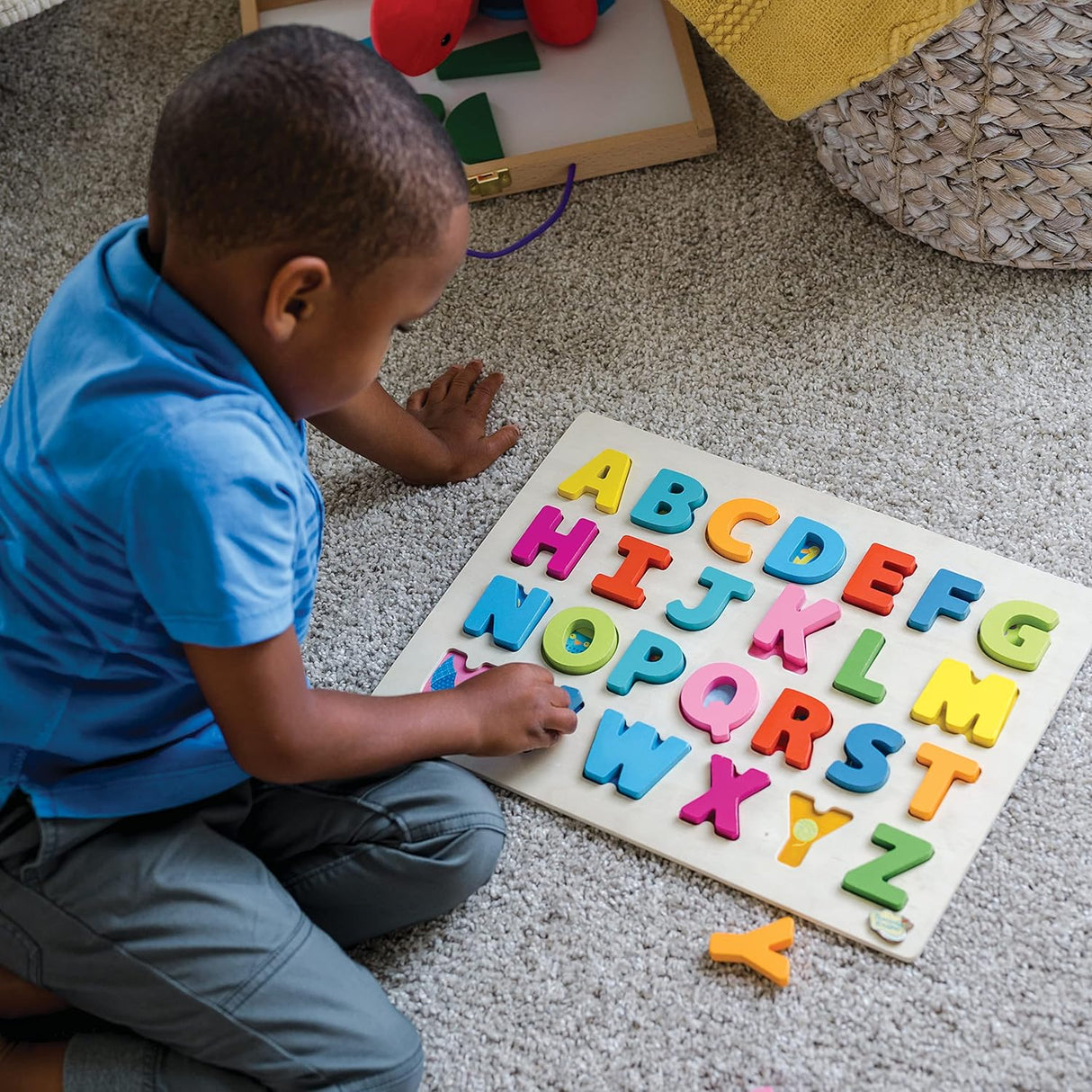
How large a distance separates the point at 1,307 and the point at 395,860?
783mm

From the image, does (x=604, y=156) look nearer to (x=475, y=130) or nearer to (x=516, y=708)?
(x=475, y=130)

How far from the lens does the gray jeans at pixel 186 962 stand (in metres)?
0.77

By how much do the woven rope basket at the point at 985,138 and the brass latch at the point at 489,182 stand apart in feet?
1.01

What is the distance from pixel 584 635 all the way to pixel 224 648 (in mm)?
388

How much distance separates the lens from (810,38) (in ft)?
3.62

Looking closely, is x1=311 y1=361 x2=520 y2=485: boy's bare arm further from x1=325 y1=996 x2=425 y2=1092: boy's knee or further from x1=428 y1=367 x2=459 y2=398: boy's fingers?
x1=325 y1=996 x2=425 y2=1092: boy's knee

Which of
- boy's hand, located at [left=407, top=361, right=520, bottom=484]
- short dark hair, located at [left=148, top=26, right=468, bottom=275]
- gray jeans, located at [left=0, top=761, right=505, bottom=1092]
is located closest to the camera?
short dark hair, located at [left=148, top=26, right=468, bottom=275]

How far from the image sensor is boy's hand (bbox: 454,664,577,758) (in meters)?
0.89

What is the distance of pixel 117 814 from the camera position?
791 millimetres

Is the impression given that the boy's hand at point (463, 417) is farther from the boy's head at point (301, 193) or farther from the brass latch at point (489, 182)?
the boy's head at point (301, 193)

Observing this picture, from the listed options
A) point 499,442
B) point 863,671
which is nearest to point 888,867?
point 863,671

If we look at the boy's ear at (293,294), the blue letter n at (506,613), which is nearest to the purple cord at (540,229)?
the blue letter n at (506,613)

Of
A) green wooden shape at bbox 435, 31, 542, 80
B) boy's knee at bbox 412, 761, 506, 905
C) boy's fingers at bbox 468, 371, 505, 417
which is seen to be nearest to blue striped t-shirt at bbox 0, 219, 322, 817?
boy's knee at bbox 412, 761, 506, 905

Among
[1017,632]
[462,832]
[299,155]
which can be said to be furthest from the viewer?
[1017,632]
